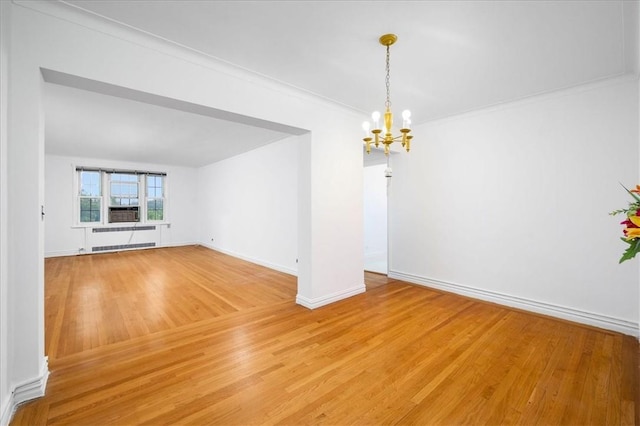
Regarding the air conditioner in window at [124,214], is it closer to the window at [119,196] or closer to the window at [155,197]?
the window at [119,196]

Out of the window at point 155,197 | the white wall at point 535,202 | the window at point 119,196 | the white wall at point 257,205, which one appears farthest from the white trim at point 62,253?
the white wall at point 535,202

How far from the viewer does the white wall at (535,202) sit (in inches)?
115

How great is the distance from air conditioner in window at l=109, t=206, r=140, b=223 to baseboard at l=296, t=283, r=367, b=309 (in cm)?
718

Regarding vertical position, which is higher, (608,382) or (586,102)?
(586,102)

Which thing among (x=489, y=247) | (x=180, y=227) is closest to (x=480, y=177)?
(x=489, y=247)

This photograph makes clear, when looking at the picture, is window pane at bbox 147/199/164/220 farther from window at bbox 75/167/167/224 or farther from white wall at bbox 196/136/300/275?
white wall at bbox 196/136/300/275

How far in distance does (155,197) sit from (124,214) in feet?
3.19

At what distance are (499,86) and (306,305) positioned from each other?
3546mm

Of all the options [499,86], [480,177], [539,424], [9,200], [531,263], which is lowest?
[539,424]

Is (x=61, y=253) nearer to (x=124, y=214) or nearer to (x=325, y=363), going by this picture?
(x=124, y=214)

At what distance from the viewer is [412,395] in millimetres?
1883

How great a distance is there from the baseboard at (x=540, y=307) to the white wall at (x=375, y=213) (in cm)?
284

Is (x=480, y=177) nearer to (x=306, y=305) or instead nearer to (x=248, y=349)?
(x=306, y=305)

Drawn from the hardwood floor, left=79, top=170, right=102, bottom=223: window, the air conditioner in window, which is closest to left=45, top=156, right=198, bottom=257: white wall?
left=79, top=170, right=102, bottom=223: window
